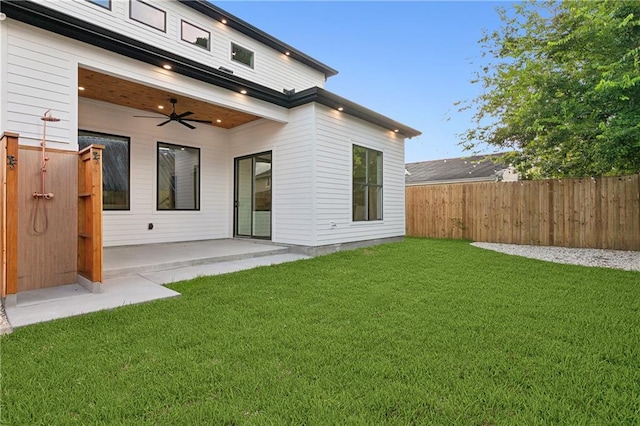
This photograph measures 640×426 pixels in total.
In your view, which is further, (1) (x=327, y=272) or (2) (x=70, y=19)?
(1) (x=327, y=272)

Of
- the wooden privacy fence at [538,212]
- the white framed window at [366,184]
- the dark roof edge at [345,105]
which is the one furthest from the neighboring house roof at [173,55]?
the wooden privacy fence at [538,212]

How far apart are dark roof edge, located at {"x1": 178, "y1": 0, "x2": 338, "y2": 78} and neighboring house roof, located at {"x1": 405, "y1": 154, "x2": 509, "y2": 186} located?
23.4 ft

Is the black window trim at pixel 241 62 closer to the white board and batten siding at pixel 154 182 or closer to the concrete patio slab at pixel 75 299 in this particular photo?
the white board and batten siding at pixel 154 182

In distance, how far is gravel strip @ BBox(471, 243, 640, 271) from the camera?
571 cm

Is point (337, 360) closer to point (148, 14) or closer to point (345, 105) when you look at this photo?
point (345, 105)

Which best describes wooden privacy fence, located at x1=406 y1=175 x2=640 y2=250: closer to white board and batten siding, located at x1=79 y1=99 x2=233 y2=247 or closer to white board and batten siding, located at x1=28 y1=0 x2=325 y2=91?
white board and batten siding, located at x1=28 y1=0 x2=325 y2=91

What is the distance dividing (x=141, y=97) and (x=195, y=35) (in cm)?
325

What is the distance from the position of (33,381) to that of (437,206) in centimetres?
991

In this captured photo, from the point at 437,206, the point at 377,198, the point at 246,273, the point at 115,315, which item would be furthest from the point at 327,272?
the point at 437,206

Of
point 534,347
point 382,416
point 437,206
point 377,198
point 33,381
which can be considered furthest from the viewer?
point 437,206

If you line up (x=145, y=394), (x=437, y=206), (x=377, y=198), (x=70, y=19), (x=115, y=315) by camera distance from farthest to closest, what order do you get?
(x=437, y=206) < (x=377, y=198) < (x=70, y=19) < (x=115, y=315) < (x=145, y=394)

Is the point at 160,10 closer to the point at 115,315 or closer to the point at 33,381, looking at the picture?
the point at 115,315

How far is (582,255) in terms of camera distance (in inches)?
262

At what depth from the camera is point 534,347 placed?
234 cm
